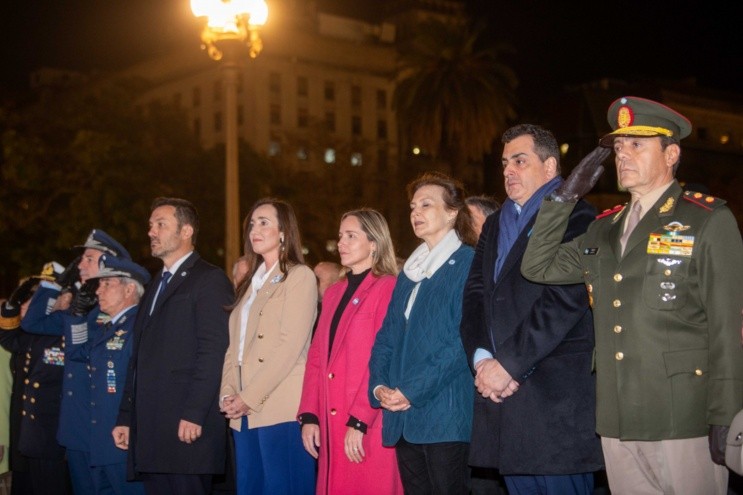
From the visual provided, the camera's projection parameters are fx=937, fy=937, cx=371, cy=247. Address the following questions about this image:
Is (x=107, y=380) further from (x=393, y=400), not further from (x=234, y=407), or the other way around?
(x=393, y=400)

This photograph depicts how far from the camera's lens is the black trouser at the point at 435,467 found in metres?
5.90

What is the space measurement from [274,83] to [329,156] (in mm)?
29708

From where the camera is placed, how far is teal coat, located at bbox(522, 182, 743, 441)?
4.55 m

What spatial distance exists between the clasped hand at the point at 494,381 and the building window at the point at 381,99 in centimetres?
7862

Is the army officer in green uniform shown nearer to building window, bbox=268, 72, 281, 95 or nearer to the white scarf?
the white scarf

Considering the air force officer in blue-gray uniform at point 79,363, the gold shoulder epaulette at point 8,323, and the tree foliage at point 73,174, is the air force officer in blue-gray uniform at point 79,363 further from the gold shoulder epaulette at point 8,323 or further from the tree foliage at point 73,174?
the tree foliage at point 73,174

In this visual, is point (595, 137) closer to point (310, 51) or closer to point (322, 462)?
point (310, 51)

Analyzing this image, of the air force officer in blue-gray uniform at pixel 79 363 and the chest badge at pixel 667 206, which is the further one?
the air force officer in blue-gray uniform at pixel 79 363

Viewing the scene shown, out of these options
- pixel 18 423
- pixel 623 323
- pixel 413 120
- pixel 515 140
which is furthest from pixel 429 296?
pixel 413 120

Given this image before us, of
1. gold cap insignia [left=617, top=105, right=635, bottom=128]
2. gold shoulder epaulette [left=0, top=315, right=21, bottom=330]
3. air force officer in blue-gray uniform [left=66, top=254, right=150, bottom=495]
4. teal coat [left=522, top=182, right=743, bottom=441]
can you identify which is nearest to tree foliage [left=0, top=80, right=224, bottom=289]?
gold shoulder epaulette [left=0, top=315, right=21, bottom=330]

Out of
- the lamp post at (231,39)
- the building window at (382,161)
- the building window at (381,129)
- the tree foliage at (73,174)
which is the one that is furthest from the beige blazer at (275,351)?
the building window at (381,129)

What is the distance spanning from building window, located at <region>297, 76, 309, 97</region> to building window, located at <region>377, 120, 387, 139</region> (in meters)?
7.99

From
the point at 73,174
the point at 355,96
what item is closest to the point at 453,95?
the point at 73,174

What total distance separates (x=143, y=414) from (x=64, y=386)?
1.52m
